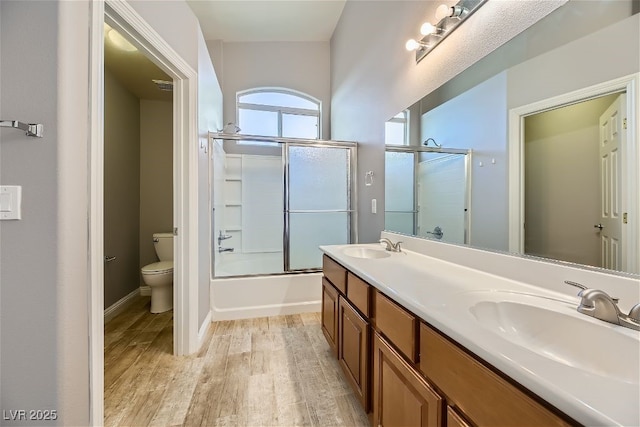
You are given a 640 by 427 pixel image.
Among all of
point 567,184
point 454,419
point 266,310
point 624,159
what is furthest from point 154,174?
point 624,159

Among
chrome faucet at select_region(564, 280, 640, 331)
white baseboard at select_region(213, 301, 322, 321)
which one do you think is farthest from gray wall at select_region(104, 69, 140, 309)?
chrome faucet at select_region(564, 280, 640, 331)

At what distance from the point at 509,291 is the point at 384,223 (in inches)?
54.5

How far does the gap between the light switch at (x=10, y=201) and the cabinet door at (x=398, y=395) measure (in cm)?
151

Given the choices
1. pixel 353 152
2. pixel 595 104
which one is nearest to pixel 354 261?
pixel 595 104

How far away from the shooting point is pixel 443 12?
4.84ft

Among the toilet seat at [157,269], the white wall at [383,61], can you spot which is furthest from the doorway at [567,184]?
the toilet seat at [157,269]

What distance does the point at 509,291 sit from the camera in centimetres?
97

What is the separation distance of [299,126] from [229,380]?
137 inches

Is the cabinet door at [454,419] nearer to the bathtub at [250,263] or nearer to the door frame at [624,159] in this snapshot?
the door frame at [624,159]

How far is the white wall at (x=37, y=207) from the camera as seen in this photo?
3.14ft

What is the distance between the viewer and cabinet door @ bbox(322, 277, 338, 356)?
1737 mm

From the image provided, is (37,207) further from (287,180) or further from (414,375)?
(287,180)

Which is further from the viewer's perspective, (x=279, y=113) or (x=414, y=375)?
(x=279, y=113)

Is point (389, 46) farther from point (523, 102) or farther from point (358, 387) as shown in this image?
point (358, 387)
